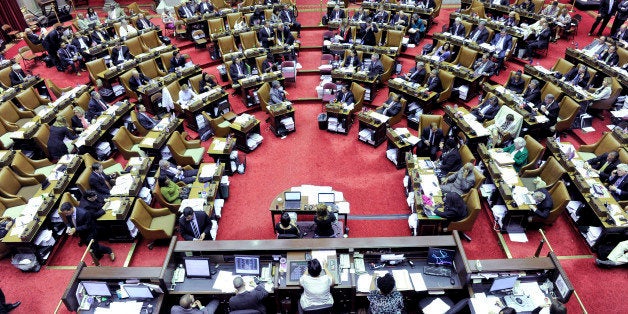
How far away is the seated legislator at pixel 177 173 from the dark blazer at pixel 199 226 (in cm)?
166

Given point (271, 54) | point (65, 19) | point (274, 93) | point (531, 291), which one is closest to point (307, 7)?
point (271, 54)

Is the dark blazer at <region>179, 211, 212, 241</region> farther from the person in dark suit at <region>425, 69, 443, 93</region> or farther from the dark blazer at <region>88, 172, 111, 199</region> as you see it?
the person in dark suit at <region>425, 69, 443, 93</region>

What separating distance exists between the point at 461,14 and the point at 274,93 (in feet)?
27.7

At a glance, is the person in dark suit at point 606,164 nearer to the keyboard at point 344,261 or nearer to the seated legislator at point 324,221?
the seated legislator at point 324,221

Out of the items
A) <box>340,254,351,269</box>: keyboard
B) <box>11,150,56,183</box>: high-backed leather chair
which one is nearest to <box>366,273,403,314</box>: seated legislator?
<box>340,254,351,269</box>: keyboard

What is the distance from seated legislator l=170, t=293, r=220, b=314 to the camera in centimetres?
564

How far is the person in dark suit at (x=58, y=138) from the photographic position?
10.3m

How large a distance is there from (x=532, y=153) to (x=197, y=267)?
25.3ft

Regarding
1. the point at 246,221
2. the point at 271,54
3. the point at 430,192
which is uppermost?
the point at 271,54

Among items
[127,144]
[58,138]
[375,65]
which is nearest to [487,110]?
[375,65]

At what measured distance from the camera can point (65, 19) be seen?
19484 mm

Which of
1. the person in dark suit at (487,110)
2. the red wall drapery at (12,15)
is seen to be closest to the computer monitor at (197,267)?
the person in dark suit at (487,110)

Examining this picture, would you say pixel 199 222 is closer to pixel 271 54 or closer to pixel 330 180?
pixel 330 180

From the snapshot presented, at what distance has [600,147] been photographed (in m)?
9.64
